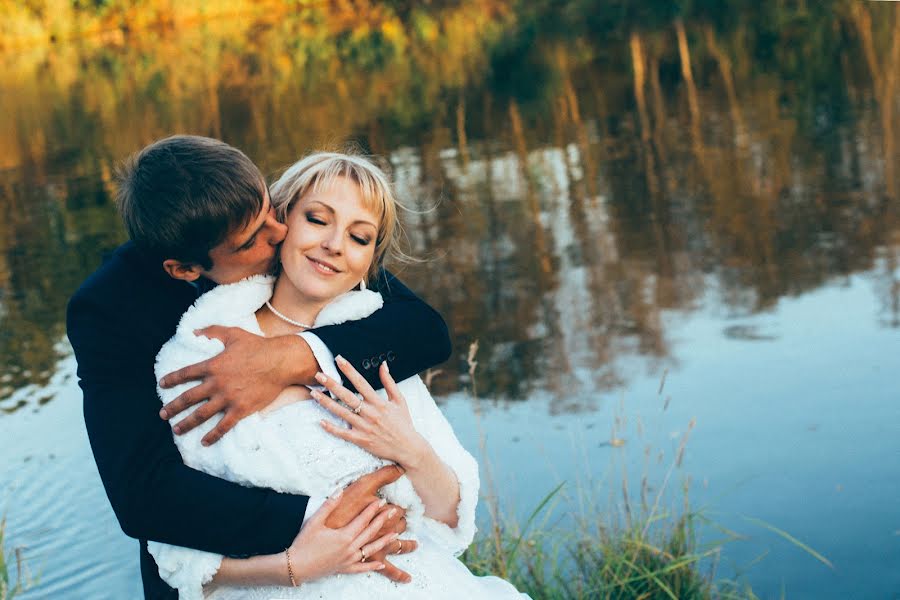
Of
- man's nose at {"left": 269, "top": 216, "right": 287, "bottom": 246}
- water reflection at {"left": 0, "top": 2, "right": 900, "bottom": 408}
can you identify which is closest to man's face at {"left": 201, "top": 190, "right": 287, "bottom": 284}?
man's nose at {"left": 269, "top": 216, "right": 287, "bottom": 246}

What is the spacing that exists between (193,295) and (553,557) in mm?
2078

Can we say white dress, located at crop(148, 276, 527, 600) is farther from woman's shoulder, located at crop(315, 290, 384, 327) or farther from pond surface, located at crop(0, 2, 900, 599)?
pond surface, located at crop(0, 2, 900, 599)

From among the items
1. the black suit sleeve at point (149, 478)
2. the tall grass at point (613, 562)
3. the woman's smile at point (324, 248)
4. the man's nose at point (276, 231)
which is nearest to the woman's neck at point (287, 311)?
the woman's smile at point (324, 248)

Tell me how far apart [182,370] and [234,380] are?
107 millimetres

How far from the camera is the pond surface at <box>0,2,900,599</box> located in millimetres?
5941

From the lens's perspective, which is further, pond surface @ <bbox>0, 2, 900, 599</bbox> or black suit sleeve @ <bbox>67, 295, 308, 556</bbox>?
pond surface @ <bbox>0, 2, 900, 599</bbox>

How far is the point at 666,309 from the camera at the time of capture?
8.44 m

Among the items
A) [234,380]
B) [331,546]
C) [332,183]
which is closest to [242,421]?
[234,380]

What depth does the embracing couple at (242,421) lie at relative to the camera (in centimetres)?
253

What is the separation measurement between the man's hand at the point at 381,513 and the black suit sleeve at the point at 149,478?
0.08 m

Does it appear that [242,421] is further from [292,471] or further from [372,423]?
[372,423]

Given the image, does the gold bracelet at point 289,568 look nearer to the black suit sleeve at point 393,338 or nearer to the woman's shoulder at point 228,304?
the black suit sleeve at point 393,338

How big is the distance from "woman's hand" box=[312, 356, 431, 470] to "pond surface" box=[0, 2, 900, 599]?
1511 millimetres

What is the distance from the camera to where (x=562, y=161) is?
14.3 metres
